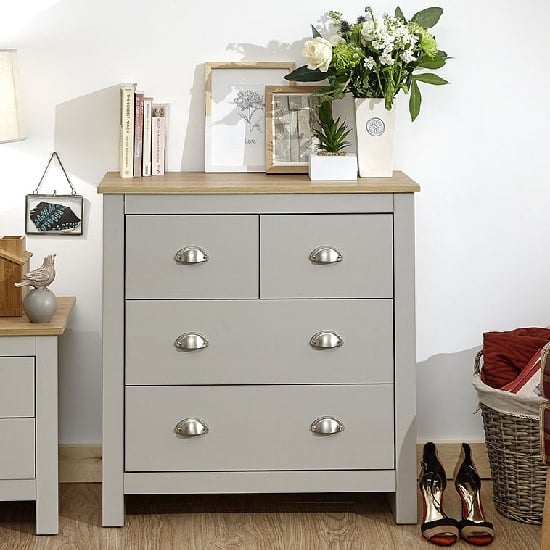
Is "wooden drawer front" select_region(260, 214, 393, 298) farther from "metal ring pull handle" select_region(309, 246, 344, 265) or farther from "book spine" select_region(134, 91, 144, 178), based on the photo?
"book spine" select_region(134, 91, 144, 178)

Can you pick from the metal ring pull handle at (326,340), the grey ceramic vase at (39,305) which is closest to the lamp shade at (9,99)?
the grey ceramic vase at (39,305)

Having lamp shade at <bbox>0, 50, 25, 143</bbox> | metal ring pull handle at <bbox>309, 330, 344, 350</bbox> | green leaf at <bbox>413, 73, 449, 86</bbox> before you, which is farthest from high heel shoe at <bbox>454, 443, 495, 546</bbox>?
lamp shade at <bbox>0, 50, 25, 143</bbox>

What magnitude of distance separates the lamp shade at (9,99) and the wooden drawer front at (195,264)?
0.48 metres

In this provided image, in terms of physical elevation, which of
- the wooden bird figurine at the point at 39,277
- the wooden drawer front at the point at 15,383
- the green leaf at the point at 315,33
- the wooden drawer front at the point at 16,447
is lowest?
the wooden drawer front at the point at 16,447

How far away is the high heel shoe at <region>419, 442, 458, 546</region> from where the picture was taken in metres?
2.83

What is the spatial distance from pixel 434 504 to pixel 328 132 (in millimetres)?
1089

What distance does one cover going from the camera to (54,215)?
323 centimetres

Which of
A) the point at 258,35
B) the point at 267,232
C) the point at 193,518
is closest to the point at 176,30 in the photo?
the point at 258,35

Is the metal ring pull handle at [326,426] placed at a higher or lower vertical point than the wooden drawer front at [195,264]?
lower

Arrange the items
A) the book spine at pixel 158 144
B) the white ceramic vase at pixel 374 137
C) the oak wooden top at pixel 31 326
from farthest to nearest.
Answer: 1. the book spine at pixel 158 144
2. the white ceramic vase at pixel 374 137
3. the oak wooden top at pixel 31 326

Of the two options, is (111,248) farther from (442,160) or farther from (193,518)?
(442,160)

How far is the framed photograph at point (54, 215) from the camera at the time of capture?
3.22m

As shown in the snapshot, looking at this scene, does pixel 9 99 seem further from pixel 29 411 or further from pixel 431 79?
pixel 431 79

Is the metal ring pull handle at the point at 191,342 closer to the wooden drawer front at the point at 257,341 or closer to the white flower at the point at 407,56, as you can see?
the wooden drawer front at the point at 257,341
